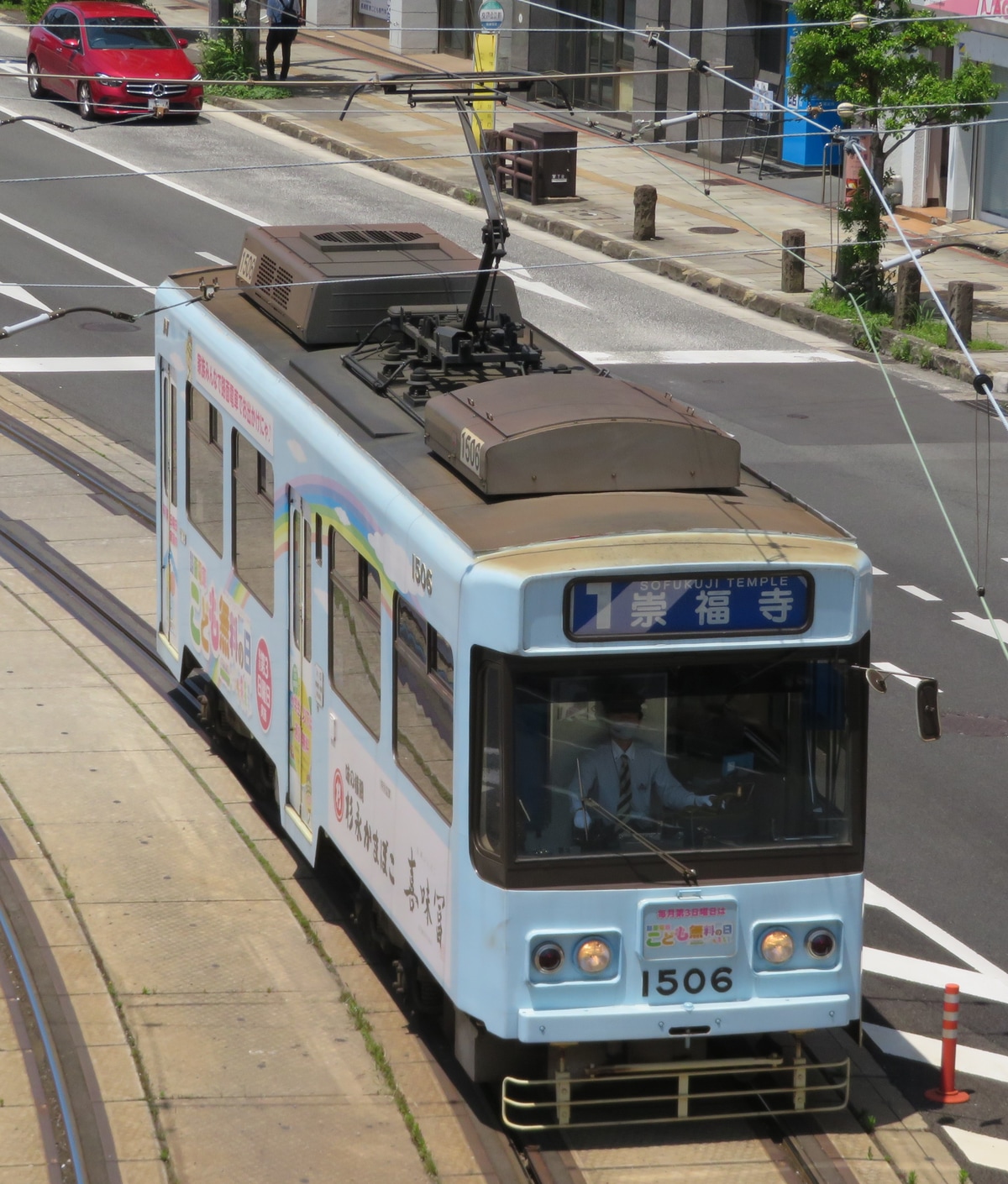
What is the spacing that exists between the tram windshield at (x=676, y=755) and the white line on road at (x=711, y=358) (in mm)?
14962

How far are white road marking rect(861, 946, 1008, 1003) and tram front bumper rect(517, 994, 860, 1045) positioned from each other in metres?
2.20

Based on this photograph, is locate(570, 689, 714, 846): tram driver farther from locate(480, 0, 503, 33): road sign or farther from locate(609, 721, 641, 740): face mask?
locate(480, 0, 503, 33): road sign

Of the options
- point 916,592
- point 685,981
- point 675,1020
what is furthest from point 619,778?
point 916,592

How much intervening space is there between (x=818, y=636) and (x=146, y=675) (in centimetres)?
720

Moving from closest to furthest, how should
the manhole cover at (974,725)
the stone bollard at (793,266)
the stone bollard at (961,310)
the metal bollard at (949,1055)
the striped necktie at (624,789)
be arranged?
the striped necktie at (624,789), the metal bollard at (949,1055), the manhole cover at (974,725), the stone bollard at (961,310), the stone bollard at (793,266)

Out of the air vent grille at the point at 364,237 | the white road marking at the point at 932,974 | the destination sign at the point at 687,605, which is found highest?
the air vent grille at the point at 364,237

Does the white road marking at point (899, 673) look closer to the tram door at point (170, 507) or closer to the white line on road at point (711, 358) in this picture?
the tram door at point (170, 507)

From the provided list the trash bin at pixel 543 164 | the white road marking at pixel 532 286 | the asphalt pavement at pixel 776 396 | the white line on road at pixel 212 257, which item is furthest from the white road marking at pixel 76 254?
the trash bin at pixel 543 164

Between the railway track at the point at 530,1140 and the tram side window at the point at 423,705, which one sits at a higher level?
the tram side window at the point at 423,705

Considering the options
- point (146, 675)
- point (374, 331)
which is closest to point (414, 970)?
point (374, 331)

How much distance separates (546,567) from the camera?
7.48m

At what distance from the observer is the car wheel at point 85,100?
3347 cm

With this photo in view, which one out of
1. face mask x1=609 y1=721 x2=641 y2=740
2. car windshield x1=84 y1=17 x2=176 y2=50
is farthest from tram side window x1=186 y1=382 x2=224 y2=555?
car windshield x1=84 y1=17 x2=176 y2=50

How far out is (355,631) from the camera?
902cm
